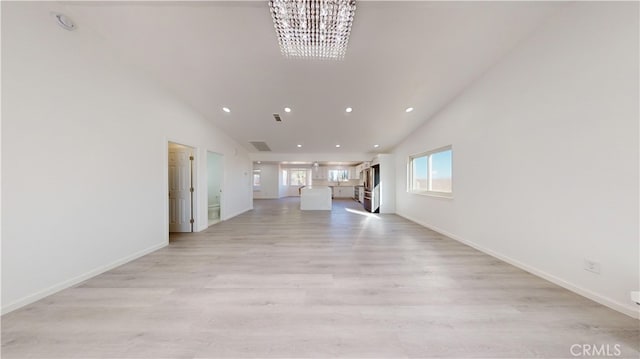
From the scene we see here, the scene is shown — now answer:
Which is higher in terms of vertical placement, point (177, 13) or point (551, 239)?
point (177, 13)

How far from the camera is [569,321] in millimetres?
1622

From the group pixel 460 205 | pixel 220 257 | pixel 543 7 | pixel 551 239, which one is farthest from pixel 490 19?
pixel 220 257

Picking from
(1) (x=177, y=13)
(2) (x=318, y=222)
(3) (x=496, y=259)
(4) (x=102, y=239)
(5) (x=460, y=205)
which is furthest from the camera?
(2) (x=318, y=222)

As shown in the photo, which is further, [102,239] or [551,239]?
[102,239]

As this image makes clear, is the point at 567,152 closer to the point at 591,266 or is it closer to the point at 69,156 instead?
the point at 591,266

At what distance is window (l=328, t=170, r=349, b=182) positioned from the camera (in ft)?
41.5

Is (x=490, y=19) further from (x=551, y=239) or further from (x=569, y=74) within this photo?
(x=551, y=239)

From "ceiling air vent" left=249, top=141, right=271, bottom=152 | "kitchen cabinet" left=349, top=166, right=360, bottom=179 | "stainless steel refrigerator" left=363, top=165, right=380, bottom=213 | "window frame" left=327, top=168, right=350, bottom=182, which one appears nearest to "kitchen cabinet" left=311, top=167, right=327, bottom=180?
"window frame" left=327, top=168, right=350, bottom=182

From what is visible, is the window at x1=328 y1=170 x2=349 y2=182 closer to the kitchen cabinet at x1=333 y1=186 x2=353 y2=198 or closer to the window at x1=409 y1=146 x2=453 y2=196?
the kitchen cabinet at x1=333 y1=186 x2=353 y2=198

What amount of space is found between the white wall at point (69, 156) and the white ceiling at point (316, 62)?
40cm

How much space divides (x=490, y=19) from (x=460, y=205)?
9.09 feet

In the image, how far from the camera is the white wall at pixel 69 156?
1.79m

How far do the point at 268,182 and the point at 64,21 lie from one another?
397 inches

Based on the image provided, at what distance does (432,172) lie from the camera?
4887 mm
